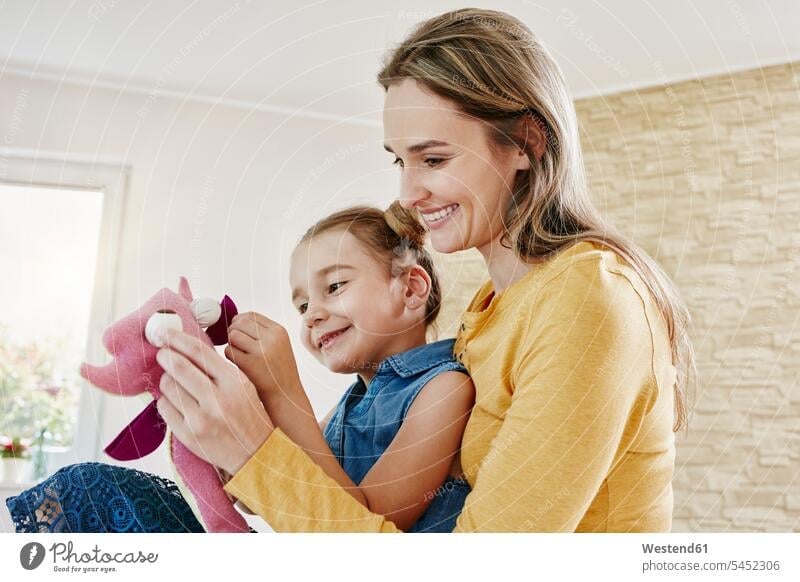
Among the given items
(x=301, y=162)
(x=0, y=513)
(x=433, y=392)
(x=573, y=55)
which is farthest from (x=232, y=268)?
(x=573, y=55)

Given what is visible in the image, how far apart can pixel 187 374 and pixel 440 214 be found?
0.29 metres

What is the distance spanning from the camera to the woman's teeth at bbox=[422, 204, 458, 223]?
76 centimetres

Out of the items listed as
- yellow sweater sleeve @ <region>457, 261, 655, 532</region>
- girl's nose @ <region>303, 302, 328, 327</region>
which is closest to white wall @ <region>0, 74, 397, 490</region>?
girl's nose @ <region>303, 302, 328, 327</region>

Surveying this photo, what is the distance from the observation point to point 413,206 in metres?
0.78

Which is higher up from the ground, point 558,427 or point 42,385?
point 42,385

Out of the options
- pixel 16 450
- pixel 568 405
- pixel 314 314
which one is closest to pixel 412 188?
pixel 314 314

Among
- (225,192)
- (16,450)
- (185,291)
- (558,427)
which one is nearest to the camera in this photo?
(558,427)

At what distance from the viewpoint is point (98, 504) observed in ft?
2.32

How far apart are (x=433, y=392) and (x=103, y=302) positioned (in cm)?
44

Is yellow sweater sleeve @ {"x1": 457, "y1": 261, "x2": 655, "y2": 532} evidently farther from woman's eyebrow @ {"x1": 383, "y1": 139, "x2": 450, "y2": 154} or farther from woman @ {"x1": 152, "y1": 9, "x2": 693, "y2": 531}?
woman's eyebrow @ {"x1": 383, "y1": 139, "x2": 450, "y2": 154}

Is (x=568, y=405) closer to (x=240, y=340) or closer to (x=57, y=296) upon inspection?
(x=240, y=340)

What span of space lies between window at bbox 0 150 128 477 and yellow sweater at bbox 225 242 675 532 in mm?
389
